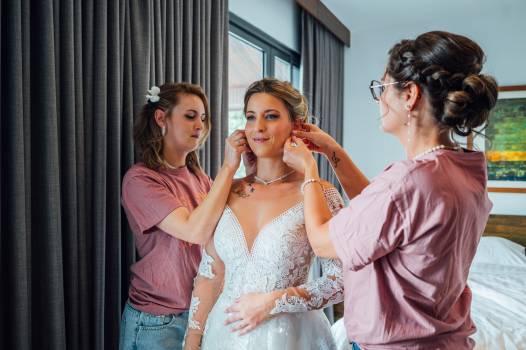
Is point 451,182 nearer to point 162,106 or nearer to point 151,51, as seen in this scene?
point 162,106

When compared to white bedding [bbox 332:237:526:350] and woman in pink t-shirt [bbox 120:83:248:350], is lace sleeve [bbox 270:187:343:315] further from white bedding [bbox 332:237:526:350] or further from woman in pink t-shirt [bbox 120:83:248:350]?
white bedding [bbox 332:237:526:350]

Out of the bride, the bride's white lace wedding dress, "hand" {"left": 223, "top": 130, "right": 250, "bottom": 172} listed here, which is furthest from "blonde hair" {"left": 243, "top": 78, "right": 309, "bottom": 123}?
the bride's white lace wedding dress

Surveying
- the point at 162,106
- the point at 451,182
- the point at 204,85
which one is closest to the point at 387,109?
the point at 451,182

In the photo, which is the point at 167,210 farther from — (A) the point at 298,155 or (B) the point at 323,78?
(B) the point at 323,78

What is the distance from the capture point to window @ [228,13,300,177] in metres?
3.16

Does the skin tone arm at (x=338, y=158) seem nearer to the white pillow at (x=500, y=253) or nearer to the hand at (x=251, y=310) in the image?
the hand at (x=251, y=310)

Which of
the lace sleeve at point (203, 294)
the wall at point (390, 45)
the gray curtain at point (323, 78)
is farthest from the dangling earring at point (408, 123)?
the wall at point (390, 45)

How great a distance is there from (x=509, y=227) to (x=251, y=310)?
3409 mm

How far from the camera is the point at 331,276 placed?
1357mm

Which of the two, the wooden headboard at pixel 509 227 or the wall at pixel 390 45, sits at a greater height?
the wall at pixel 390 45

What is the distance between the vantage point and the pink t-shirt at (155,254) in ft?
4.91

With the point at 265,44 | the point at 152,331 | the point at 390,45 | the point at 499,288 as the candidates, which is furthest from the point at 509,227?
the point at 152,331

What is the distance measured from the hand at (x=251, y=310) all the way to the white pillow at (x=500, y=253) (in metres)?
Result: 2.79

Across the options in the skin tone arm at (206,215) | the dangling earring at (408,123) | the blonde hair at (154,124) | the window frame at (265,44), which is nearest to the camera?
the dangling earring at (408,123)
